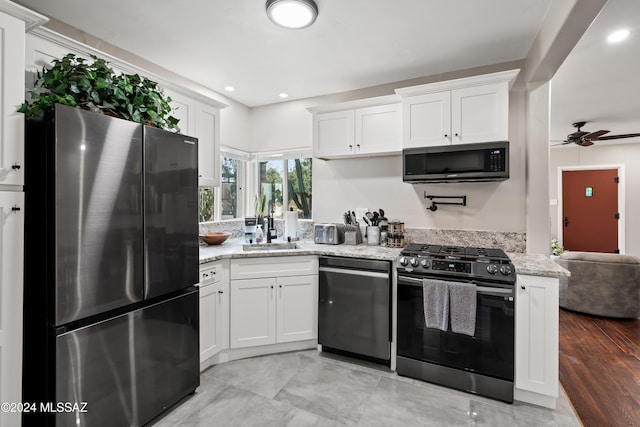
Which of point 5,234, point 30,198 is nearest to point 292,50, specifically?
point 30,198

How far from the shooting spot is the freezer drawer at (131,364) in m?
1.54

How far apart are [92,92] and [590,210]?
27.6 feet

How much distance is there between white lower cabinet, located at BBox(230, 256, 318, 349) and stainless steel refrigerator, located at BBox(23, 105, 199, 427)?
26.0 inches

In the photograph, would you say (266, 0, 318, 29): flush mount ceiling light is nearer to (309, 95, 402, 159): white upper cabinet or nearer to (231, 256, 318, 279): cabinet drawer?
(309, 95, 402, 159): white upper cabinet

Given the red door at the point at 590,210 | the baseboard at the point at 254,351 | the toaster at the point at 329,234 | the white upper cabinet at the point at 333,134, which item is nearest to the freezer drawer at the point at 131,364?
the baseboard at the point at 254,351

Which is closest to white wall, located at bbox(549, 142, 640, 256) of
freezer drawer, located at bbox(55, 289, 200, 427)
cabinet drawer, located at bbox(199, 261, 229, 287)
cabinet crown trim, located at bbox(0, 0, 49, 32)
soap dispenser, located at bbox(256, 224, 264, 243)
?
soap dispenser, located at bbox(256, 224, 264, 243)

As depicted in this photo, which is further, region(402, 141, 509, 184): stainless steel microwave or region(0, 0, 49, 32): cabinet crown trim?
region(402, 141, 509, 184): stainless steel microwave

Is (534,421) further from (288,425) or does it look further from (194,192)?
(194,192)

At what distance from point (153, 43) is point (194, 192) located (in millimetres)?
1318

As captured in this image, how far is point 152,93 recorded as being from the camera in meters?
2.07

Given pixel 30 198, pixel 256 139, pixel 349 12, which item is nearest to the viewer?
pixel 30 198

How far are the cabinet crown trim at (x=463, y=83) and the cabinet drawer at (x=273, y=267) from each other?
1727mm

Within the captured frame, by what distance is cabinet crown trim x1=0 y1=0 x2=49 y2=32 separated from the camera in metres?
1.45

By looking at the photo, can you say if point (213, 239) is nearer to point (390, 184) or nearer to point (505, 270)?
point (390, 184)
